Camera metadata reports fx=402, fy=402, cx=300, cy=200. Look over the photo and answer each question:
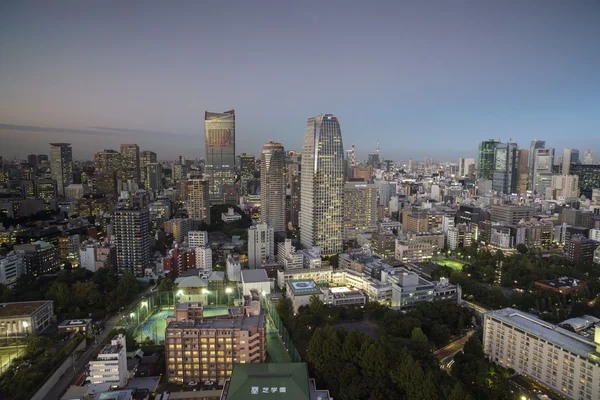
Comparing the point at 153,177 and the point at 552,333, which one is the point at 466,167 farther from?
the point at 552,333

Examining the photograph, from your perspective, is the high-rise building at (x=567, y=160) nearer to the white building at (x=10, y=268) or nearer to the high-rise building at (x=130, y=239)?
the high-rise building at (x=130, y=239)

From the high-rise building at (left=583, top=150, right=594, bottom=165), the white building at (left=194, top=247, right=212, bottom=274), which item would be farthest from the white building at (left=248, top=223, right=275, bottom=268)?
the high-rise building at (left=583, top=150, right=594, bottom=165)

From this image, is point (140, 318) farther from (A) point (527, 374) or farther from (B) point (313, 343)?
(A) point (527, 374)

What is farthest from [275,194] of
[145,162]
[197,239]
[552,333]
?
[145,162]

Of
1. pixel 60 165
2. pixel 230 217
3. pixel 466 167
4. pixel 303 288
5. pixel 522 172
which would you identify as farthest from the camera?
pixel 466 167

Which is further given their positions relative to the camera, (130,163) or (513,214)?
(130,163)

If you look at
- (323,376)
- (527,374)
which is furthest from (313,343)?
(527,374)
